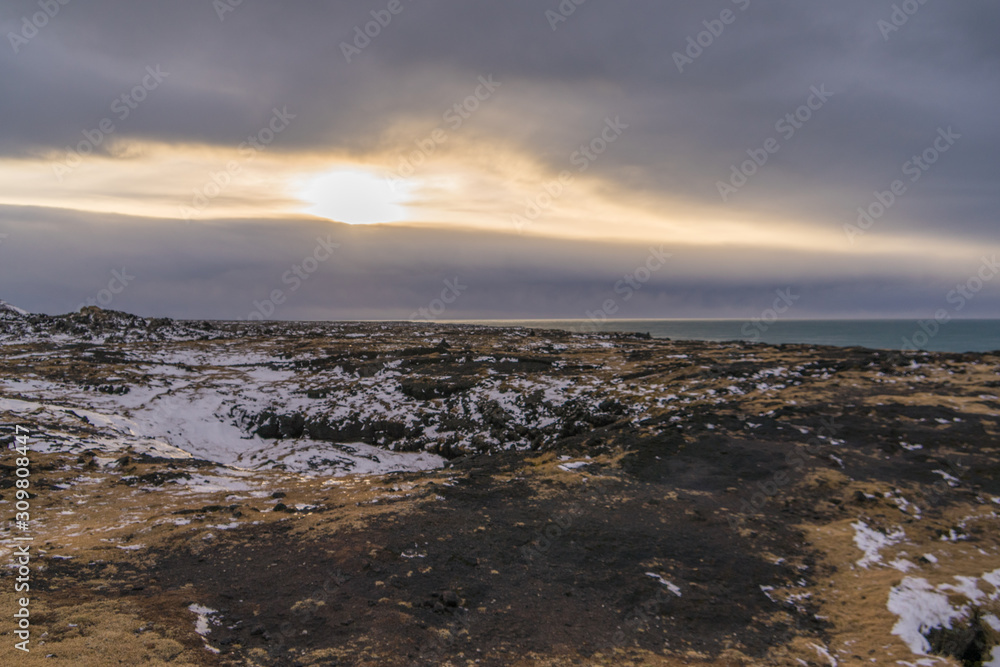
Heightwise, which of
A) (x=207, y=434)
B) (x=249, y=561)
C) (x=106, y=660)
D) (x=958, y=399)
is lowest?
(x=207, y=434)

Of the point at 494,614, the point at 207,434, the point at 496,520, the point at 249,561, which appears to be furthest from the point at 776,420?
the point at 207,434

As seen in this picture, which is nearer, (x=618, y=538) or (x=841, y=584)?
(x=841, y=584)

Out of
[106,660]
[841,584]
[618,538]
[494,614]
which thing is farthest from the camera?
[618,538]

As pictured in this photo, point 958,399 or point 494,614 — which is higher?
point 958,399

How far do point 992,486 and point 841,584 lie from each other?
7981mm

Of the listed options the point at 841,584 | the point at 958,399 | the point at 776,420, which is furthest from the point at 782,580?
the point at 958,399

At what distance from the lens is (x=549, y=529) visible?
1287cm

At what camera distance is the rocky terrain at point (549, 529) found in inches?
323

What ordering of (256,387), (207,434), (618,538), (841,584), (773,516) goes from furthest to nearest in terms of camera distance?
(256,387) < (207,434) < (773,516) < (618,538) < (841,584)

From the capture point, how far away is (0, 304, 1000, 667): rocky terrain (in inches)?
323

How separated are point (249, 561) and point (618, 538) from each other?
29.0 ft

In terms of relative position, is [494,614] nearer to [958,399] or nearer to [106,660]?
[106,660]

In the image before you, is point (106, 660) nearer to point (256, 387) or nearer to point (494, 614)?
point (494, 614)

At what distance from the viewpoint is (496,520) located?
13.3 m
